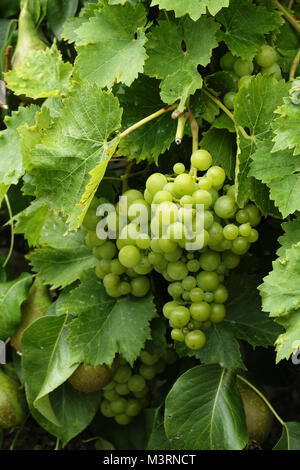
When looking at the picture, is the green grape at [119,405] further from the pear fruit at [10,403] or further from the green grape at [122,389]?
the pear fruit at [10,403]

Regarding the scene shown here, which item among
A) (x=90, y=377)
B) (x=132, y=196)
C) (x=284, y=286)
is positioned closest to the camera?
(x=284, y=286)

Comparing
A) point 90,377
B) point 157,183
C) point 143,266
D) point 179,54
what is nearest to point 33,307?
point 90,377

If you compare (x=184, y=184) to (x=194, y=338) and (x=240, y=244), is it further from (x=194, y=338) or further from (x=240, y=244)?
(x=194, y=338)

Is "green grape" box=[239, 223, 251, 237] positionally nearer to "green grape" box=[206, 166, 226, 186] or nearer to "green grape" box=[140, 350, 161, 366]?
"green grape" box=[206, 166, 226, 186]

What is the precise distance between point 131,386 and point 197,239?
1.19ft

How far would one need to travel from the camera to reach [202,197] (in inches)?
25.7

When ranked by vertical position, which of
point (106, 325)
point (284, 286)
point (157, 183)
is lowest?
point (106, 325)

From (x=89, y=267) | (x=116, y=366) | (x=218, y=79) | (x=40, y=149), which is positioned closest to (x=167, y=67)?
(x=218, y=79)

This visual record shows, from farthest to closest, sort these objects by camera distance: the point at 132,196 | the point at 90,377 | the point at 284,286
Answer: the point at 90,377 < the point at 132,196 < the point at 284,286

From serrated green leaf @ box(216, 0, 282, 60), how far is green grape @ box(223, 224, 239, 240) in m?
0.25

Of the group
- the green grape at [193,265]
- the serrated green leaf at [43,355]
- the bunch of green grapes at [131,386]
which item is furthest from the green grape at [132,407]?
the green grape at [193,265]

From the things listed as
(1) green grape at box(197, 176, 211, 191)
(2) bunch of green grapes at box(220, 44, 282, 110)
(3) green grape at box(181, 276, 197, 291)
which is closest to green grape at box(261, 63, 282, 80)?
(2) bunch of green grapes at box(220, 44, 282, 110)

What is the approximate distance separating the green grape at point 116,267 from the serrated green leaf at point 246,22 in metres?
0.34

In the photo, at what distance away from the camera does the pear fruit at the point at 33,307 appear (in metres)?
0.92
